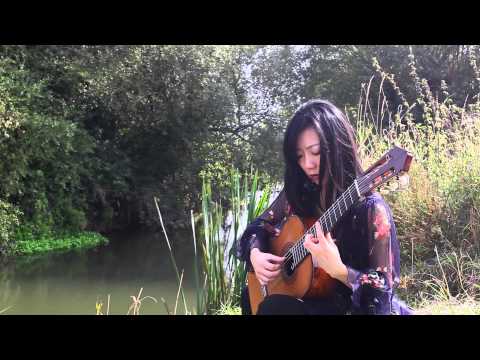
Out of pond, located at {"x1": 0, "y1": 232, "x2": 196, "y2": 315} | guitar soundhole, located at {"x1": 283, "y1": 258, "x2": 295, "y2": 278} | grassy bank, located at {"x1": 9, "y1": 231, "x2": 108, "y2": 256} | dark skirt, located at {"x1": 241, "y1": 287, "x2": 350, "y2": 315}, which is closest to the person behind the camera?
dark skirt, located at {"x1": 241, "y1": 287, "x2": 350, "y2": 315}

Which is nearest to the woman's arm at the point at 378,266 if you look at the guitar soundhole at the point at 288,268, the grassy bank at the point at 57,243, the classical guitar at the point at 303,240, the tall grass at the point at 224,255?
the classical guitar at the point at 303,240

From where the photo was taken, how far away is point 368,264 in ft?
8.70

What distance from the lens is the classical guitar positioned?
8.43 feet

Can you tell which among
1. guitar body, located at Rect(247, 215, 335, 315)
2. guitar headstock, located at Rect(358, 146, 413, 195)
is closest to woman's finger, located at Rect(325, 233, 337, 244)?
guitar body, located at Rect(247, 215, 335, 315)

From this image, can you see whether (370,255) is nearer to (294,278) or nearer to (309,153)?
(294,278)

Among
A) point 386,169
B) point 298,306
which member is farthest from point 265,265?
point 386,169

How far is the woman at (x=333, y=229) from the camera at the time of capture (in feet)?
8.68

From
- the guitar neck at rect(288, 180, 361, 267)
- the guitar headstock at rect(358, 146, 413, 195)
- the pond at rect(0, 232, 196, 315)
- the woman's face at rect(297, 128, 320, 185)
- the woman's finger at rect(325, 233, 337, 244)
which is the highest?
the woman's face at rect(297, 128, 320, 185)

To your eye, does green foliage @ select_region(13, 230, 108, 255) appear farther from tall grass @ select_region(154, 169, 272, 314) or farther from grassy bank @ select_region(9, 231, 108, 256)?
tall grass @ select_region(154, 169, 272, 314)

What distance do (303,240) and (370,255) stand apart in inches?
14.1

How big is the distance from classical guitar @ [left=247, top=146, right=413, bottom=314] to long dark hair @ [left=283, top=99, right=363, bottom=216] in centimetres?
5

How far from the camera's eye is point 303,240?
284 centimetres

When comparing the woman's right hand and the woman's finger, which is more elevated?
the woman's finger
